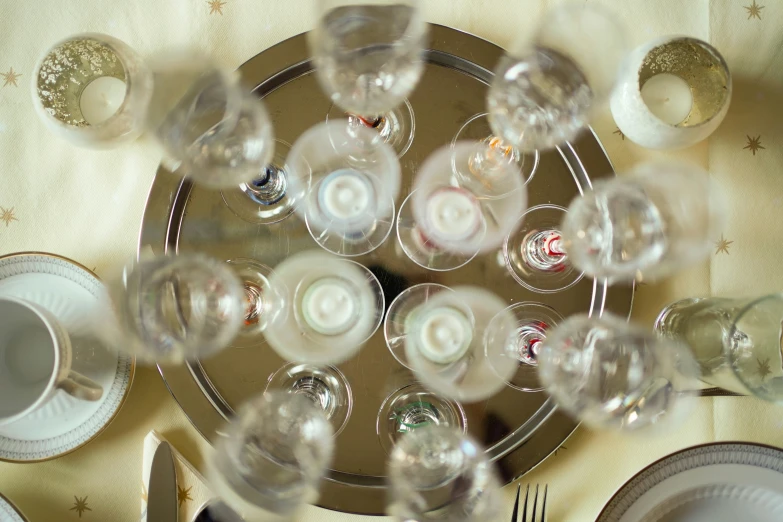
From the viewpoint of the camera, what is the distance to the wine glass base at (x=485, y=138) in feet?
1.79

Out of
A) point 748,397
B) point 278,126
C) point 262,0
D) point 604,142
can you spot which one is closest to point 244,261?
point 278,126

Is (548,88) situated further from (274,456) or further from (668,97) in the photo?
(274,456)

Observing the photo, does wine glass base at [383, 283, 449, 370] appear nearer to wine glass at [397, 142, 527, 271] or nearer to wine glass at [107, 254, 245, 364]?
wine glass at [397, 142, 527, 271]

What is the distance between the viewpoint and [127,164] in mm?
550

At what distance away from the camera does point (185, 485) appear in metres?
0.52

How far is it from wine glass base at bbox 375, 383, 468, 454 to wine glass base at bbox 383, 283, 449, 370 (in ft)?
0.09

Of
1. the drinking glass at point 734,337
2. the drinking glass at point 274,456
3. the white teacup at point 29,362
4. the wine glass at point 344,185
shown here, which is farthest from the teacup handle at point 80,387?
the drinking glass at point 734,337

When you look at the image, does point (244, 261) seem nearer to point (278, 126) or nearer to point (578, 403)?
point (278, 126)

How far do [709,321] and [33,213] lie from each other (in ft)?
2.03

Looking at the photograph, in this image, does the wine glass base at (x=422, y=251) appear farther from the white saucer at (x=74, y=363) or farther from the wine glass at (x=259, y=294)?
the white saucer at (x=74, y=363)

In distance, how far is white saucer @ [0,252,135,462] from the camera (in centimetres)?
52

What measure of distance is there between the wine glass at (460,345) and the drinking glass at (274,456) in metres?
0.11

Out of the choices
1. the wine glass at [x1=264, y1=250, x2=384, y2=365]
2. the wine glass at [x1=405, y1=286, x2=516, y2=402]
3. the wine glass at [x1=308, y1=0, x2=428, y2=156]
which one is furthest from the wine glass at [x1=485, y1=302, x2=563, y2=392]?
the wine glass at [x1=308, y1=0, x2=428, y2=156]

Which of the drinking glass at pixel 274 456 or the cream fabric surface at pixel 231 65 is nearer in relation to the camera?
the drinking glass at pixel 274 456
